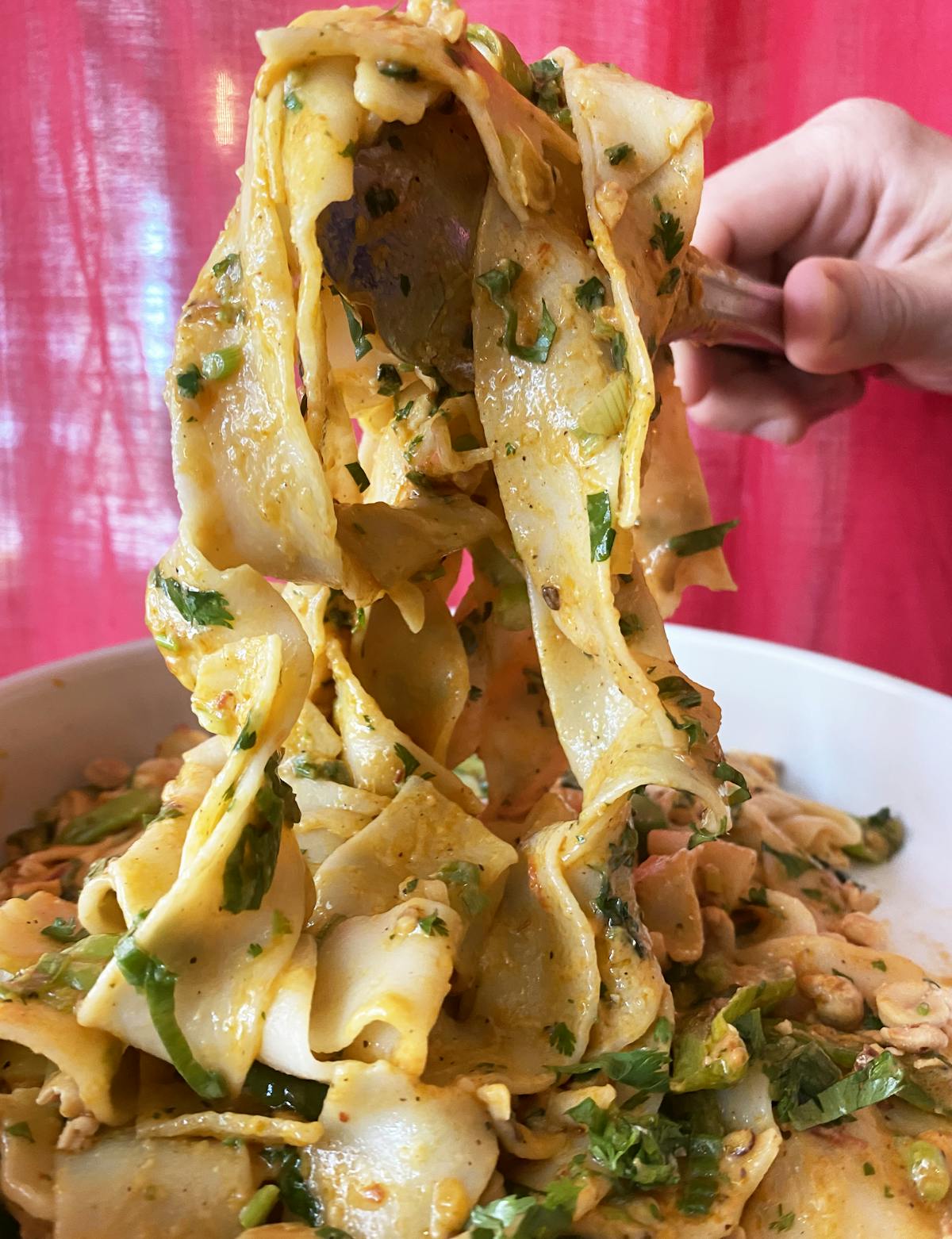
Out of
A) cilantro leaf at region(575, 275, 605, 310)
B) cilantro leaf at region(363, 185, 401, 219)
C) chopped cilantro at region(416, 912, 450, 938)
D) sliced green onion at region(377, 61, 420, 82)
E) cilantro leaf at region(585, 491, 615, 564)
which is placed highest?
sliced green onion at region(377, 61, 420, 82)

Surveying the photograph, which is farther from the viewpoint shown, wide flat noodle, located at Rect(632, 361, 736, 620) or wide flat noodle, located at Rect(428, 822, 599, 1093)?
wide flat noodle, located at Rect(632, 361, 736, 620)

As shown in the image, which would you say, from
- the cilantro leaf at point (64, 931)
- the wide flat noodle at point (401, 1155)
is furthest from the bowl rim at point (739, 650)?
the wide flat noodle at point (401, 1155)

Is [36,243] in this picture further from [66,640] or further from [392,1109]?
[392,1109]

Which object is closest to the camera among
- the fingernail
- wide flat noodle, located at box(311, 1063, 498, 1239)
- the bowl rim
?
wide flat noodle, located at box(311, 1063, 498, 1239)

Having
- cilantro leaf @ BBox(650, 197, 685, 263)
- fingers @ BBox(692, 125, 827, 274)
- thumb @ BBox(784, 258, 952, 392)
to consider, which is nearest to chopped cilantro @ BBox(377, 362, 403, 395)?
cilantro leaf @ BBox(650, 197, 685, 263)

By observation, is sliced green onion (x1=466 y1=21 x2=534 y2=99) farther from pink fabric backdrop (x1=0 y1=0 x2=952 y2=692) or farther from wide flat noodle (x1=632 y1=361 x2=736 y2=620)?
pink fabric backdrop (x1=0 y1=0 x2=952 y2=692)

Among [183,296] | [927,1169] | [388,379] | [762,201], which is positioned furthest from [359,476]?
[183,296]

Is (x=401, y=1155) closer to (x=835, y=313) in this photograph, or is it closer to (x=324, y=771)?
(x=324, y=771)
